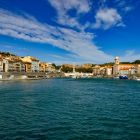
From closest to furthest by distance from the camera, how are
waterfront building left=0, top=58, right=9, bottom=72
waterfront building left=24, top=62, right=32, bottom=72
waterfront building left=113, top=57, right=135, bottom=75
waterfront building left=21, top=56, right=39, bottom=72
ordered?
1. waterfront building left=0, top=58, right=9, bottom=72
2. waterfront building left=24, top=62, right=32, bottom=72
3. waterfront building left=21, top=56, right=39, bottom=72
4. waterfront building left=113, top=57, right=135, bottom=75

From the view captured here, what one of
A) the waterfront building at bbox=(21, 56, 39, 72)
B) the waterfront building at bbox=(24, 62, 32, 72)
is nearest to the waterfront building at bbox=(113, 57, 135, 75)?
the waterfront building at bbox=(21, 56, 39, 72)

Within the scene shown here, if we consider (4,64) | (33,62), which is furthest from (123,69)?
(4,64)

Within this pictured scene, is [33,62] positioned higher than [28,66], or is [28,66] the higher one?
[33,62]

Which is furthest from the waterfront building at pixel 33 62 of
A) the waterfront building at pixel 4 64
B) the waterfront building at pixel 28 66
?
the waterfront building at pixel 4 64

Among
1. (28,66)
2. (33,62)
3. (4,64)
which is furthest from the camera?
(33,62)

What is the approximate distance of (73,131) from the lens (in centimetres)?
1730

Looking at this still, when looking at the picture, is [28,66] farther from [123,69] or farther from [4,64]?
[123,69]

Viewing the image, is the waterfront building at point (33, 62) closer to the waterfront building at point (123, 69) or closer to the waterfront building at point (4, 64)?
the waterfront building at point (4, 64)

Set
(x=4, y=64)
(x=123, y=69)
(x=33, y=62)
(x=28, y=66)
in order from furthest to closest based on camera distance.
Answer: (x=123, y=69) → (x=33, y=62) → (x=28, y=66) → (x=4, y=64)

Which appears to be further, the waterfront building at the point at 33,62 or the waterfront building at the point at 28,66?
the waterfront building at the point at 33,62

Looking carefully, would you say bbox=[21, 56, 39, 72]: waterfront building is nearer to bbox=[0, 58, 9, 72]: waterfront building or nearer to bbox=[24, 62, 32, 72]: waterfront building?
bbox=[24, 62, 32, 72]: waterfront building

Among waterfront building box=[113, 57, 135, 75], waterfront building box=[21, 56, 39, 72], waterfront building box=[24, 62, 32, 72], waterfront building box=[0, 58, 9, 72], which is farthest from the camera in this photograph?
waterfront building box=[113, 57, 135, 75]

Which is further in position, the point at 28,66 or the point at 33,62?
the point at 33,62

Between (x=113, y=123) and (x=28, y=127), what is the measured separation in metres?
5.13
